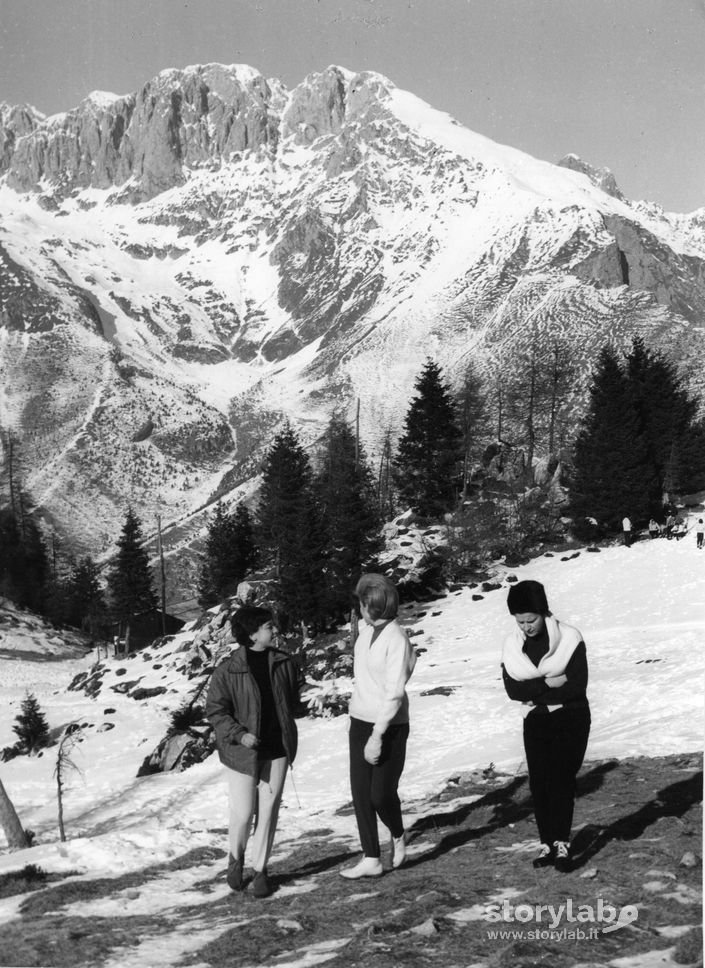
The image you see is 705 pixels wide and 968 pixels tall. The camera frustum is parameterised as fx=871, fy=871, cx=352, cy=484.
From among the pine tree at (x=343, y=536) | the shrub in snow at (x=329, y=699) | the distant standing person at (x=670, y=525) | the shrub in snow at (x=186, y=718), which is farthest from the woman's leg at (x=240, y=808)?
the distant standing person at (x=670, y=525)

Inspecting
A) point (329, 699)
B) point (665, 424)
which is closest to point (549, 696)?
point (329, 699)

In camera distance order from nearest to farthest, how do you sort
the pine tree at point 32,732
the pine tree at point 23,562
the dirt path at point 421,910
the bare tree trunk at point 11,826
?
the dirt path at point 421,910, the bare tree trunk at point 11,826, the pine tree at point 32,732, the pine tree at point 23,562

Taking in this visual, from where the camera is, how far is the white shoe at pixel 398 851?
6.52m

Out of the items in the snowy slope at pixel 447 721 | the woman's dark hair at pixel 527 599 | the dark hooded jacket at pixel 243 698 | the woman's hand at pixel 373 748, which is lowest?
the snowy slope at pixel 447 721

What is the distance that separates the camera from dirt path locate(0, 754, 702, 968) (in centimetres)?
547

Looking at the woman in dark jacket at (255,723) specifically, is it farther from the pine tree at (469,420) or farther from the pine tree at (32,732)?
the pine tree at (469,420)

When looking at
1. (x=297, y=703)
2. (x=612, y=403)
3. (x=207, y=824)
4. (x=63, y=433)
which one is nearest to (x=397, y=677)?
(x=297, y=703)

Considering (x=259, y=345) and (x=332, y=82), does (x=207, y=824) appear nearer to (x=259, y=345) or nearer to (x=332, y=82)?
(x=332, y=82)

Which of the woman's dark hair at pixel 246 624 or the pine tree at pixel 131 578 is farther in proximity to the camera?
the pine tree at pixel 131 578

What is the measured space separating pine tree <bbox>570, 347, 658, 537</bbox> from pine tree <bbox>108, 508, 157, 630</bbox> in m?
15.2

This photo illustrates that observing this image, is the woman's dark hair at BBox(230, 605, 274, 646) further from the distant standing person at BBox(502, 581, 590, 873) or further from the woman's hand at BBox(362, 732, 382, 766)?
the distant standing person at BBox(502, 581, 590, 873)

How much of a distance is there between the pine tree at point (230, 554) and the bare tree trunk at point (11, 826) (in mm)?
9502

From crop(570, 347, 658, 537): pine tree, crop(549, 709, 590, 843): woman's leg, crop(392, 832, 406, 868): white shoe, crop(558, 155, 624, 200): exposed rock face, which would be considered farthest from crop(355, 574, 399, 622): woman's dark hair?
crop(570, 347, 658, 537): pine tree

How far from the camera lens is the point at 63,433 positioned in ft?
208
